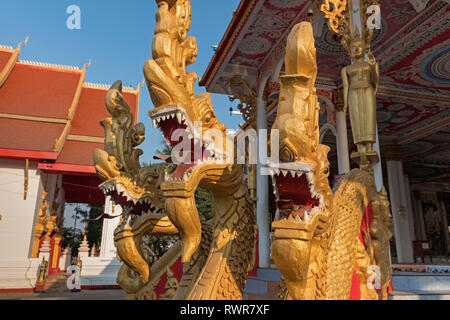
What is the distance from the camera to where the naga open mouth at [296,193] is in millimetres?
1309

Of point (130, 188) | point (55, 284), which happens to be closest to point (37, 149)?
point (55, 284)

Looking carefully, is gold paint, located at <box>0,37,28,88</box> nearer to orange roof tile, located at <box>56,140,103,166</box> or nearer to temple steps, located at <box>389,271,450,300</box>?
orange roof tile, located at <box>56,140,103,166</box>

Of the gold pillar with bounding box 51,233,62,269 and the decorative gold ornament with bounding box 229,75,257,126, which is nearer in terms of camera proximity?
the decorative gold ornament with bounding box 229,75,257,126

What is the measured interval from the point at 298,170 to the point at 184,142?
865mm

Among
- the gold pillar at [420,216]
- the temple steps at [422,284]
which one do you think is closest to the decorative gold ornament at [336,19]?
the temple steps at [422,284]

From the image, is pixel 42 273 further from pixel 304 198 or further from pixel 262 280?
pixel 304 198

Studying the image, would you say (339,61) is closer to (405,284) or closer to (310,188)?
(405,284)

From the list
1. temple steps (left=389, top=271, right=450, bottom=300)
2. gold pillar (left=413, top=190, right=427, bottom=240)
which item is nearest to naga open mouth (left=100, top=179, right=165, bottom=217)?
temple steps (left=389, top=271, right=450, bottom=300)

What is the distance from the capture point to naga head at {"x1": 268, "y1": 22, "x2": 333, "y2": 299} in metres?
Result: 1.31

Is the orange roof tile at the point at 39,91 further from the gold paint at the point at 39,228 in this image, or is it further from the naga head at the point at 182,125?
the naga head at the point at 182,125

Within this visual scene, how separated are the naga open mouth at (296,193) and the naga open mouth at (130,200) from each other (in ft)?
4.80

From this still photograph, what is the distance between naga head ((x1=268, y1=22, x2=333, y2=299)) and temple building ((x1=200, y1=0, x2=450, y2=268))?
177 centimetres

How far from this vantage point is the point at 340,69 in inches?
259

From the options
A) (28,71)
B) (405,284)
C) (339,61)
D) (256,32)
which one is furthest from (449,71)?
(28,71)
